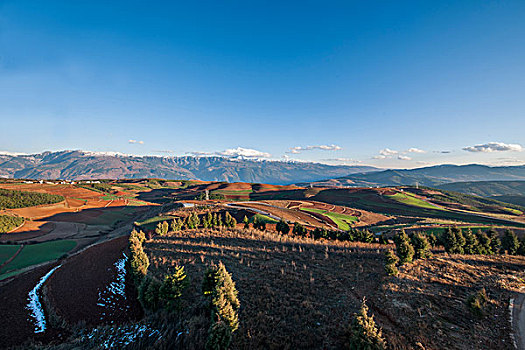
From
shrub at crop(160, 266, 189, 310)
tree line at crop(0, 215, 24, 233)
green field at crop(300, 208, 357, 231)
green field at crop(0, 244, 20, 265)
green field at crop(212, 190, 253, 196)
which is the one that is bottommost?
green field at crop(300, 208, 357, 231)

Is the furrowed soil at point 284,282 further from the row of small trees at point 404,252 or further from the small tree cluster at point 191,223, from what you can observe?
the small tree cluster at point 191,223

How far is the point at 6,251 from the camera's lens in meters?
32.6

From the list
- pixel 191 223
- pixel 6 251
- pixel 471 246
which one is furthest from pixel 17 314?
pixel 471 246

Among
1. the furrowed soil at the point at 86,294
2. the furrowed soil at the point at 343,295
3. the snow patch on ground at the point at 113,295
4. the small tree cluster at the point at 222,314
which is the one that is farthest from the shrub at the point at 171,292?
the snow patch on ground at the point at 113,295

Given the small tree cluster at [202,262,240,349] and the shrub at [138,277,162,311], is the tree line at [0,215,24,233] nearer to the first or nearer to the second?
the shrub at [138,277,162,311]

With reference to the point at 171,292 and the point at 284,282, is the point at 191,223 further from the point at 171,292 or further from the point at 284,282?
the point at 171,292

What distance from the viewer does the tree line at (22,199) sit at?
69625mm

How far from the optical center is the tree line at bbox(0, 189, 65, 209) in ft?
228

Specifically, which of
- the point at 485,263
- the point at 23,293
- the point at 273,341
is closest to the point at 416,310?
the point at 273,341

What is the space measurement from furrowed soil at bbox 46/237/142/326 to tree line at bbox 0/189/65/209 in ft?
247

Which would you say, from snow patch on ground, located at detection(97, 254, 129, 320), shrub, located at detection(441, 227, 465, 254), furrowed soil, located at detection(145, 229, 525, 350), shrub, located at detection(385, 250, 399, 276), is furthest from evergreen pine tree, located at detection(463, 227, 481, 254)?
snow patch on ground, located at detection(97, 254, 129, 320)

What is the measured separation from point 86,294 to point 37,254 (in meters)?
26.8

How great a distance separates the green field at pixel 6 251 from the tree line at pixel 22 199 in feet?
163

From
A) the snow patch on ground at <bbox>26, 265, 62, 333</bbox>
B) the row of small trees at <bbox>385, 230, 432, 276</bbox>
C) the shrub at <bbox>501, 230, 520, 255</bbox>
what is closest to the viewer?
the snow patch on ground at <bbox>26, 265, 62, 333</bbox>
